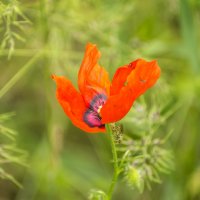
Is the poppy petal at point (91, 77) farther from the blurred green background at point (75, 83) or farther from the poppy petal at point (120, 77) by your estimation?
the blurred green background at point (75, 83)

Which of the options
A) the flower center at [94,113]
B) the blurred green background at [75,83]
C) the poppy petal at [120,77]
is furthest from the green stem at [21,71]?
the poppy petal at [120,77]

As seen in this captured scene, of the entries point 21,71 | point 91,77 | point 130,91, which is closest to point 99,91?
point 91,77

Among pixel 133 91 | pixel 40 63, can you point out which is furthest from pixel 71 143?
pixel 133 91

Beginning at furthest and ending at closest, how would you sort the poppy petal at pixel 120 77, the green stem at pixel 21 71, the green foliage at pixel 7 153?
1. the green stem at pixel 21 71
2. the green foliage at pixel 7 153
3. the poppy petal at pixel 120 77

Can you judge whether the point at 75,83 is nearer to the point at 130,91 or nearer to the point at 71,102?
the point at 71,102

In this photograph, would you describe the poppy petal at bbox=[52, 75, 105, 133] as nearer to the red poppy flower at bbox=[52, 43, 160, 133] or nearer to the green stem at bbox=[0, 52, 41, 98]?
the red poppy flower at bbox=[52, 43, 160, 133]

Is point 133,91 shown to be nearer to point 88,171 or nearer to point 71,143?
point 88,171

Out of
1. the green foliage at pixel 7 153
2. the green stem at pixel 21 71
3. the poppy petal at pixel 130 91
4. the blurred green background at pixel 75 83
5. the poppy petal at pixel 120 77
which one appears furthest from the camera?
the blurred green background at pixel 75 83

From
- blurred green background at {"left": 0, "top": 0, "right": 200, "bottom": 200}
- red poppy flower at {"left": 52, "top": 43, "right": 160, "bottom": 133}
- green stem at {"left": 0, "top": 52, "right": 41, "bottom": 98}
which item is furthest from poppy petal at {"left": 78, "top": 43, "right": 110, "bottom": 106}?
blurred green background at {"left": 0, "top": 0, "right": 200, "bottom": 200}
